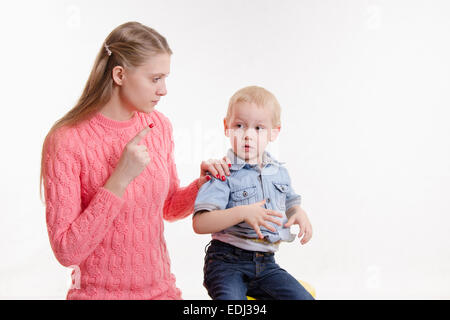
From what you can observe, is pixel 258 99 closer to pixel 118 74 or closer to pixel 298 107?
pixel 118 74

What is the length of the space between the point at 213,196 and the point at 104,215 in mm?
352

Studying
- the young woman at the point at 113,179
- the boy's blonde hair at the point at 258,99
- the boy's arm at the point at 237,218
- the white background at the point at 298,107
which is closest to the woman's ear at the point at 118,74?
the young woman at the point at 113,179

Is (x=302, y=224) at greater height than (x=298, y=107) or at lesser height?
lesser

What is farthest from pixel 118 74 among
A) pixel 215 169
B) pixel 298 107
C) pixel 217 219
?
pixel 298 107

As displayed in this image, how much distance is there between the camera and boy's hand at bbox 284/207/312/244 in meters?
1.74

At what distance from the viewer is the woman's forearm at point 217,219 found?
62.7 inches

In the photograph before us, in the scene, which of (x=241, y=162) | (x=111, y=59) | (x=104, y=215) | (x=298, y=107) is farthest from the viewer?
(x=298, y=107)

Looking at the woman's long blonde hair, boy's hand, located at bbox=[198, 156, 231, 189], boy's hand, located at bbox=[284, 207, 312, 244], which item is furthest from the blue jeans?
the woman's long blonde hair

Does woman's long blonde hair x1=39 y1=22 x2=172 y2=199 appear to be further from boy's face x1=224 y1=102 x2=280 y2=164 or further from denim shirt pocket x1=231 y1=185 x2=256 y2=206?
denim shirt pocket x1=231 y1=185 x2=256 y2=206

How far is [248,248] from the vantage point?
67.6 inches

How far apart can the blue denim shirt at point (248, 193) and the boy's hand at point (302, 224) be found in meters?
0.04

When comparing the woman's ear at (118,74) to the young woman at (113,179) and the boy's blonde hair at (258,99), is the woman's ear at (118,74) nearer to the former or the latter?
the young woman at (113,179)

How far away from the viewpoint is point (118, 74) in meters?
1.66
